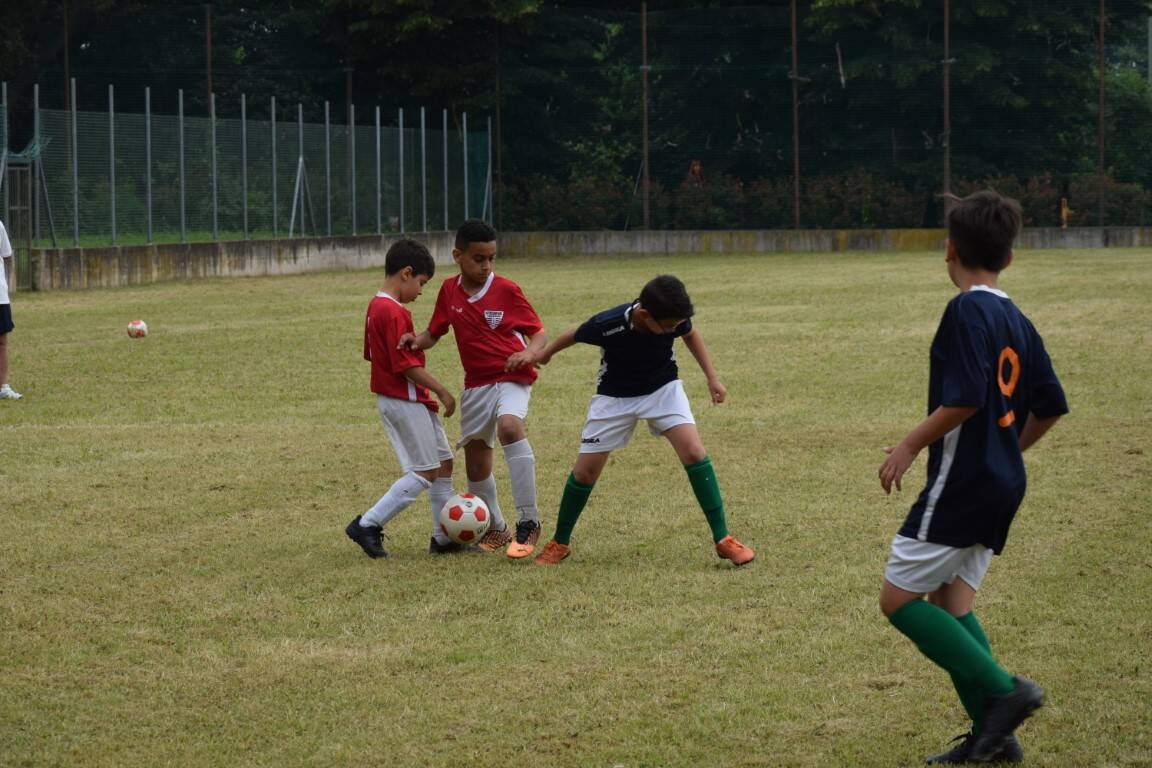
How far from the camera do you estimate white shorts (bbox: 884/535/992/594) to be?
4.29m

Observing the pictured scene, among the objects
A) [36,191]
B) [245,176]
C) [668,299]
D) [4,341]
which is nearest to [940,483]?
[668,299]

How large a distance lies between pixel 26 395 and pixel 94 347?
3290 mm

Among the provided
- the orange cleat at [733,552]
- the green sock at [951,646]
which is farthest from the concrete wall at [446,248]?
the green sock at [951,646]

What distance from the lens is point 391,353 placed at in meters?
7.13

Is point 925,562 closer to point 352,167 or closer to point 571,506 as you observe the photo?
point 571,506

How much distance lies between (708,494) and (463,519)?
3.52ft

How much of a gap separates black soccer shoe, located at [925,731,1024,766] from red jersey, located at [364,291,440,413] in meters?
3.26

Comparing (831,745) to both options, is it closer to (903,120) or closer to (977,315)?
(977,315)

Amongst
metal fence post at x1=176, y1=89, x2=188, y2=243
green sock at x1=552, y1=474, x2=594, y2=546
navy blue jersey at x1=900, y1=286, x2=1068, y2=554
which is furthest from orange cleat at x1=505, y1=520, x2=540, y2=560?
metal fence post at x1=176, y1=89, x2=188, y2=243

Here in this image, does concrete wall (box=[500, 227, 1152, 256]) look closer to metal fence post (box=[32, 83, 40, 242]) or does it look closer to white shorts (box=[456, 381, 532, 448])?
metal fence post (box=[32, 83, 40, 242])

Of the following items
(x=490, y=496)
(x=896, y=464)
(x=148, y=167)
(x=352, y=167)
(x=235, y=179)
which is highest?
(x=352, y=167)

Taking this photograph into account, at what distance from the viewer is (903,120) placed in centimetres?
3378

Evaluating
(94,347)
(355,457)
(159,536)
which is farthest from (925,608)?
(94,347)

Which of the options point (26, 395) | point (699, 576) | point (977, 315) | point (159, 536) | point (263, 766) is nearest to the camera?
point (977, 315)
